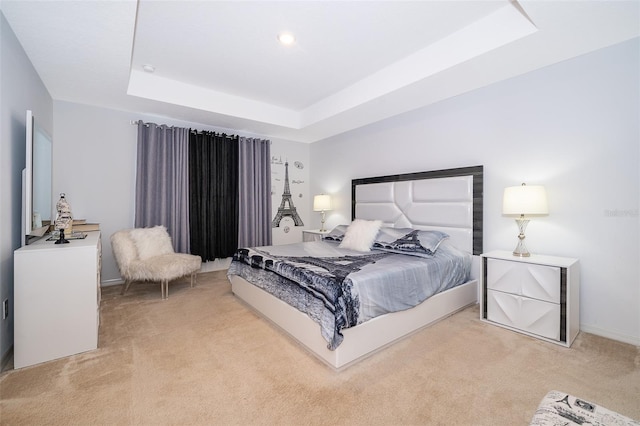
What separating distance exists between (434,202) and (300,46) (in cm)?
242

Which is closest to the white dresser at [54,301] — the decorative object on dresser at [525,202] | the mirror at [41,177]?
the mirror at [41,177]

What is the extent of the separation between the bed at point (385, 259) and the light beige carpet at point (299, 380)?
0.46 ft

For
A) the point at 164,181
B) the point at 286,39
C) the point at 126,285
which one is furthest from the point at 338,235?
the point at 126,285

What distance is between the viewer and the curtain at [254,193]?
511 centimetres

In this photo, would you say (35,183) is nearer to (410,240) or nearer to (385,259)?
(385,259)

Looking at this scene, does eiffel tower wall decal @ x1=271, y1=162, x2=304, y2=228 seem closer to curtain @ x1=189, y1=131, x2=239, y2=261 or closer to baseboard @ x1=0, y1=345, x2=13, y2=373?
curtain @ x1=189, y1=131, x2=239, y2=261

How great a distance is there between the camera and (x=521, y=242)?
2.80 metres

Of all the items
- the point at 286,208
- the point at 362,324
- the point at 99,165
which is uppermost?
the point at 99,165

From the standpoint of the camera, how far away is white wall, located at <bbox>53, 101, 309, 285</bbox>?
12.3ft

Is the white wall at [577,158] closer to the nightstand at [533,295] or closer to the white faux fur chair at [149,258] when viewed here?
the nightstand at [533,295]

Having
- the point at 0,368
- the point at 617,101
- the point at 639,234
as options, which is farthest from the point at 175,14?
the point at 639,234

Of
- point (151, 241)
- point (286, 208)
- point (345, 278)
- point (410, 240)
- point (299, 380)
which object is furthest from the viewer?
point (286, 208)

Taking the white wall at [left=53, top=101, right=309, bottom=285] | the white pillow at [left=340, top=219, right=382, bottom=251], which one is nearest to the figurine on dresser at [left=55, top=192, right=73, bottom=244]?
the white wall at [left=53, top=101, right=309, bottom=285]

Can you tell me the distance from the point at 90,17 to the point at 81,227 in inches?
97.0
